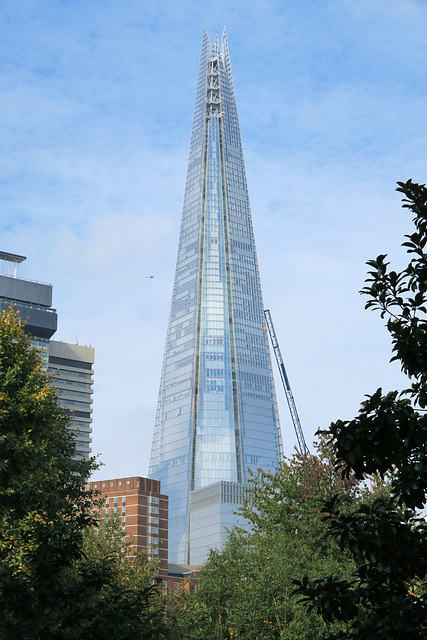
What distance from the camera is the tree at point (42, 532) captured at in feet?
65.8

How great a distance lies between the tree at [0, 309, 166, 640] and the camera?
20047 millimetres

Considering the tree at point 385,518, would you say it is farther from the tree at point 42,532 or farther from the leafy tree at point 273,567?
the leafy tree at point 273,567

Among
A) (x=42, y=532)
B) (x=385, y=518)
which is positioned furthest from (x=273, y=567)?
(x=385, y=518)

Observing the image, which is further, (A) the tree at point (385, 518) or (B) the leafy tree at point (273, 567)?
(B) the leafy tree at point (273, 567)

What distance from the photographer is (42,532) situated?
21.7m

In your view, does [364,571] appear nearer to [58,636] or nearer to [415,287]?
[415,287]

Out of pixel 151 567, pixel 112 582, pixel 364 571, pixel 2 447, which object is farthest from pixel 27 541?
pixel 151 567

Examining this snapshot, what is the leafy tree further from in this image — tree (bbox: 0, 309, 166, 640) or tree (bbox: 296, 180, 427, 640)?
tree (bbox: 296, 180, 427, 640)

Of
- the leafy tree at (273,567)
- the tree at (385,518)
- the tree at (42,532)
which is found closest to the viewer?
the tree at (385,518)

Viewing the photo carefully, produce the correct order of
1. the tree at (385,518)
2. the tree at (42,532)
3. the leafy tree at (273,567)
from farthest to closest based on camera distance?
1. the leafy tree at (273,567)
2. the tree at (42,532)
3. the tree at (385,518)

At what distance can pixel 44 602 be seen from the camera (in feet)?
67.2

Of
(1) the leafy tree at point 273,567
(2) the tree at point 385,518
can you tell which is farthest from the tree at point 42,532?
(1) the leafy tree at point 273,567

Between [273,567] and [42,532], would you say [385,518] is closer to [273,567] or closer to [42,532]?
[42,532]

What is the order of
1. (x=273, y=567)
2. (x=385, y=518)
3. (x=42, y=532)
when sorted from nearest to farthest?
(x=385, y=518) < (x=42, y=532) < (x=273, y=567)
